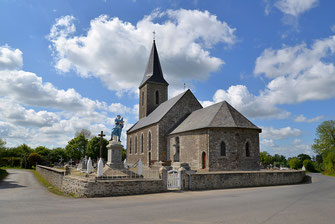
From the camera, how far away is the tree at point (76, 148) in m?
55.6

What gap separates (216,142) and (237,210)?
1364cm

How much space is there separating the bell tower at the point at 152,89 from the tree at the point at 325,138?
29.3m

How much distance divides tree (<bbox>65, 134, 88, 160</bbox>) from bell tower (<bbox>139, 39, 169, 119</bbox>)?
2284 centimetres

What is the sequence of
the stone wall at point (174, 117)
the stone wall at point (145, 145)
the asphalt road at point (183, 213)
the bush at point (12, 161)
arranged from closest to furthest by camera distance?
1. the asphalt road at point (183, 213)
2. the stone wall at point (174, 117)
3. the stone wall at point (145, 145)
4. the bush at point (12, 161)

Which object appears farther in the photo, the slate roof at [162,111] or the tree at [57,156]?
the tree at [57,156]

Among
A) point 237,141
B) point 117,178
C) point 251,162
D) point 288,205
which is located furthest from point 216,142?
point 288,205

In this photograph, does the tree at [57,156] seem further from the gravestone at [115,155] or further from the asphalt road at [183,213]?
the asphalt road at [183,213]

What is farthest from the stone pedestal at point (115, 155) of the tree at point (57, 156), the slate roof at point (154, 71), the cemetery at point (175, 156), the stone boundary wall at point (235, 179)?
the tree at point (57, 156)

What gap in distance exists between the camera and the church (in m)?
21.4

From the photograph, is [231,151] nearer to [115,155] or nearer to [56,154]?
[115,155]

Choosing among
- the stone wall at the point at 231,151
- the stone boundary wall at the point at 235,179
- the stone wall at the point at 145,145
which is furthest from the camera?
the stone wall at the point at 145,145

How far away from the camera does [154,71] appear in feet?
131

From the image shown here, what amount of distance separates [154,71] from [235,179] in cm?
2809

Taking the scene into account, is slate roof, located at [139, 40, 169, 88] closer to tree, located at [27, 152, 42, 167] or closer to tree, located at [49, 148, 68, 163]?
tree, located at [27, 152, 42, 167]
